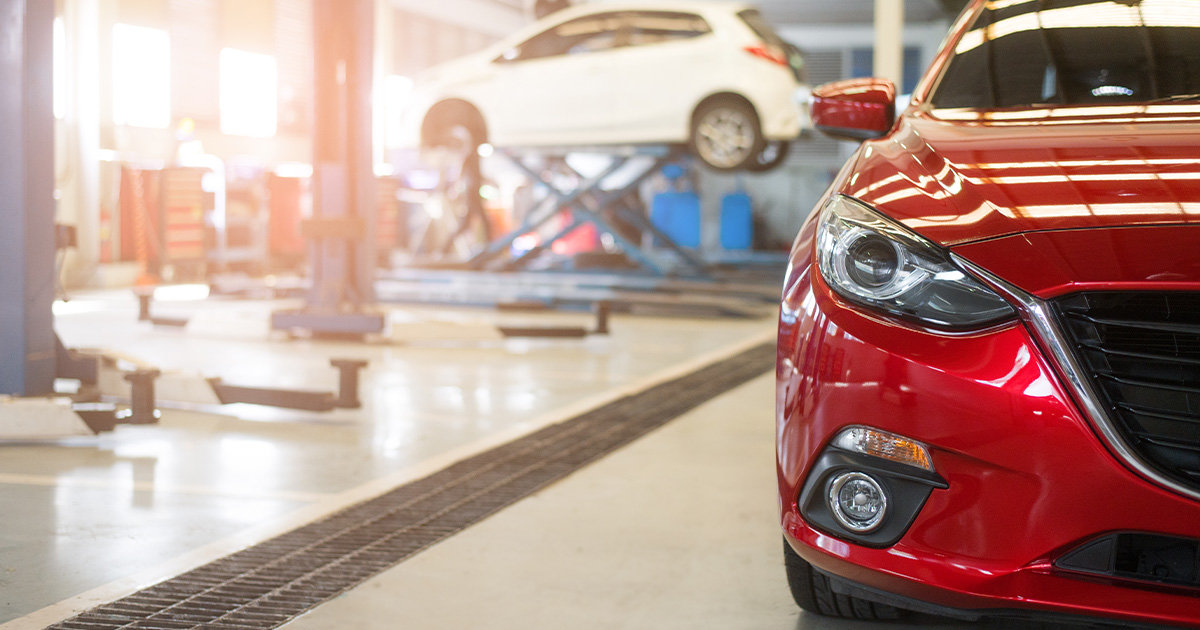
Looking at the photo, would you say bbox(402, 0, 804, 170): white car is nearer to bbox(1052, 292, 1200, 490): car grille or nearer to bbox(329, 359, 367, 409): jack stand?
bbox(329, 359, 367, 409): jack stand

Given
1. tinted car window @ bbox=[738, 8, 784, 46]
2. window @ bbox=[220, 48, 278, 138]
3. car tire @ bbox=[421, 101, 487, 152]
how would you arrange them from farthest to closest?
window @ bbox=[220, 48, 278, 138], car tire @ bbox=[421, 101, 487, 152], tinted car window @ bbox=[738, 8, 784, 46]

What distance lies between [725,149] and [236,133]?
23.1 feet

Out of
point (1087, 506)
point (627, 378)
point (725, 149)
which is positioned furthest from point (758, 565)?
point (725, 149)

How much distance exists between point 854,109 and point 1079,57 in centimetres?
51

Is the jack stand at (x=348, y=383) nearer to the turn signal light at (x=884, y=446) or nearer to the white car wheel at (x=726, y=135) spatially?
the turn signal light at (x=884, y=446)

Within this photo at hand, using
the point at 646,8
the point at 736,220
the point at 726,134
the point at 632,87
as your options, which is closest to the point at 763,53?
the point at 726,134

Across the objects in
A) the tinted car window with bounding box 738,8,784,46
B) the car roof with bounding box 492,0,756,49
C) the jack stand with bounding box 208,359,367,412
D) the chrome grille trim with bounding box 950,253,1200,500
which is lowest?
the jack stand with bounding box 208,359,367,412

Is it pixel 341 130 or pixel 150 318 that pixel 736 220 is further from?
pixel 150 318

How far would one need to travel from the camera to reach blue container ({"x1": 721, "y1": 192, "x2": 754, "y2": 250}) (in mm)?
15258

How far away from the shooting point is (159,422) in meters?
→ 4.24

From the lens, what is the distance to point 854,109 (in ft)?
8.30

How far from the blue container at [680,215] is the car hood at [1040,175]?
11778 mm

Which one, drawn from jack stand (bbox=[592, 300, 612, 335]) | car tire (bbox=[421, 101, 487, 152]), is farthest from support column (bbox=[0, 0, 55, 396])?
car tire (bbox=[421, 101, 487, 152])

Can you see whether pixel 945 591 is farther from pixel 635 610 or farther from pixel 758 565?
pixel 758 565
